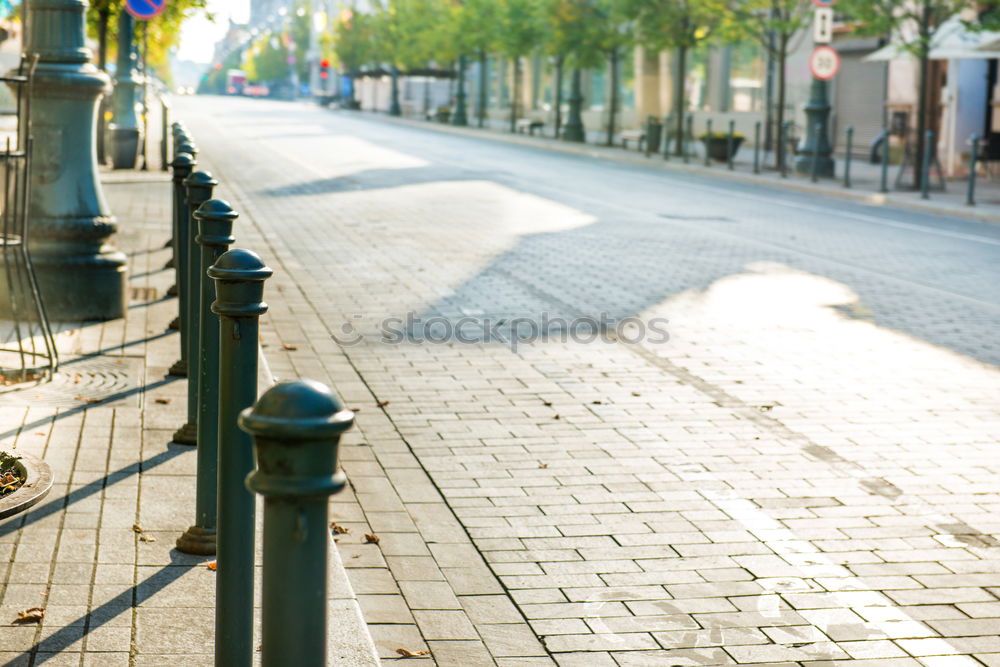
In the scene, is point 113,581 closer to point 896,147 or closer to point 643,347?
point 643,347

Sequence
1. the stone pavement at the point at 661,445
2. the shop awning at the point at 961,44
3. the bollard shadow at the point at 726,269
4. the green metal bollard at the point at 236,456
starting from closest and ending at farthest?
the green metal bollard at the point at 236,456, the stone pavement at the point at 661,445, the bollard shadow at the point at 726,269, the shop awning at the point at 961,44

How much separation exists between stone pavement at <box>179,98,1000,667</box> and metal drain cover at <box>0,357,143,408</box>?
1093 millimetres

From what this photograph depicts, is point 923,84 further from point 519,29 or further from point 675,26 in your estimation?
point 519,29

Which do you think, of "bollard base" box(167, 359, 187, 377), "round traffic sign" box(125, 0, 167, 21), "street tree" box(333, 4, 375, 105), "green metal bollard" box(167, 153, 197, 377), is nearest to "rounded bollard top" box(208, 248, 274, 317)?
"green metal bollard" box(167, 153, 197, 377)

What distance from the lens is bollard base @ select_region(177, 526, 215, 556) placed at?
4691 millimetres

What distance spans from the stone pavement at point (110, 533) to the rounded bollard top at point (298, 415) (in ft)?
4.99

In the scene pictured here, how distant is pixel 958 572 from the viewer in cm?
505

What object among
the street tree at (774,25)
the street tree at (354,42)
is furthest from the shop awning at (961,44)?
the street tree at (354,42)

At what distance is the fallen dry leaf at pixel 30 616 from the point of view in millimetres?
4012

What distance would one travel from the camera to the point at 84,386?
23.9ft

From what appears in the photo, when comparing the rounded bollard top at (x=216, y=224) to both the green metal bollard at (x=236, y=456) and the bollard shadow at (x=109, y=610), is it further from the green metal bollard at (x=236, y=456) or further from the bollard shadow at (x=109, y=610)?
the green metal bollard at (x=236, y=456)

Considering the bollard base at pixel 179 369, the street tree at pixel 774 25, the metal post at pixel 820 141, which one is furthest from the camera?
the street tree at pixel 774 25

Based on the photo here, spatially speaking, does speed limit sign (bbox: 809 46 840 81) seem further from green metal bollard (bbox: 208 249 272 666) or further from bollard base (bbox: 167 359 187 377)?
green metal bollard (bbox: 208 249 272 666)

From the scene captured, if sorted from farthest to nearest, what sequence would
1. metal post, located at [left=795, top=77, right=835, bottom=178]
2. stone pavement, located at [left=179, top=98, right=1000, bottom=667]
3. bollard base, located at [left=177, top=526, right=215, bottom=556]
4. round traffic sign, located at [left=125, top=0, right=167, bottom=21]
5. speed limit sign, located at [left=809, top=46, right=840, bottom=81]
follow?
metal post, located at [left=795, top=77, right=835, bottom=178], speed limit sign, located at [left=809, top=46, right=840, bottom=81], round traffic sign, located at [left=125, top=0, right=167, bottom=21], bollard base, located at [left=177, top=526, right=215, bottom=556], stone pavement, located at [left=179, top=98, right=1000, bottom=667]
